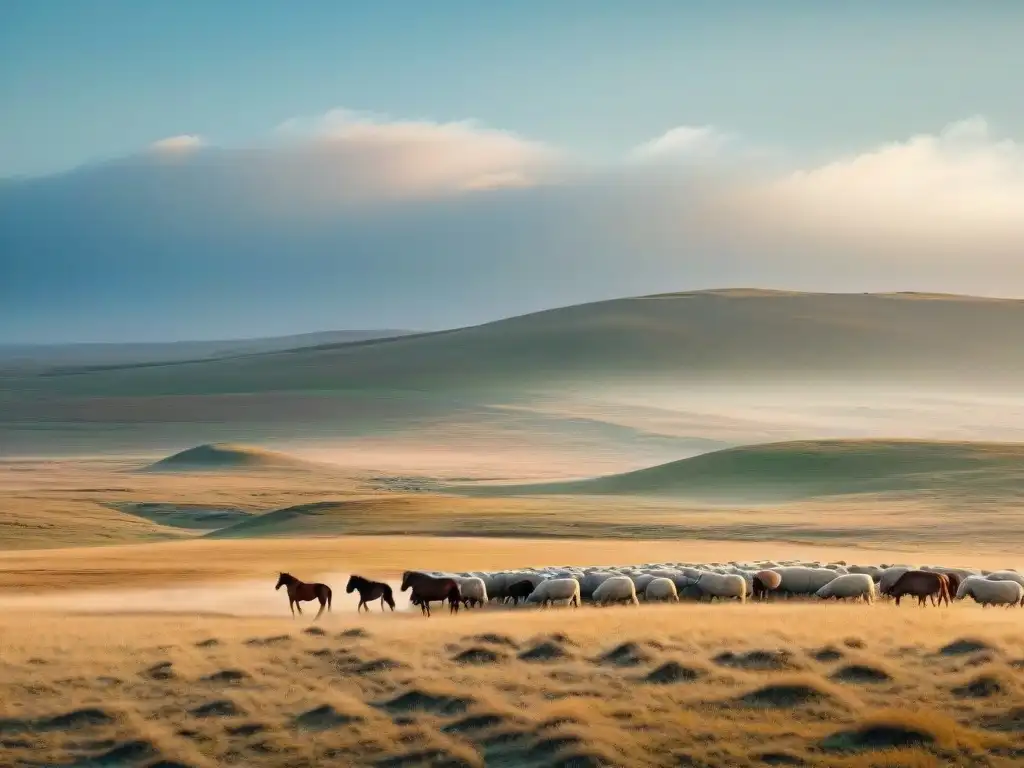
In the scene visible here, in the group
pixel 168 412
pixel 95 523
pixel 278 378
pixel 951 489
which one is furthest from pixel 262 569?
pixel 278 378

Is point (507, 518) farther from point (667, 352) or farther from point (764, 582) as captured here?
point (667, 352)

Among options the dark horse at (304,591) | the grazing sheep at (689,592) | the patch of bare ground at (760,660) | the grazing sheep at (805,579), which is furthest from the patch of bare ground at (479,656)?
the grazing sheep at (805,579)

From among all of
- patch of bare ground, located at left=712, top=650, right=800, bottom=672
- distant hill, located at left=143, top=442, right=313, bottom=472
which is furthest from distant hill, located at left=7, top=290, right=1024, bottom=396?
patch of bare ground, located at left=712, top=650, right=800, bottom=672

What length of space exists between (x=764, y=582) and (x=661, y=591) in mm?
2089

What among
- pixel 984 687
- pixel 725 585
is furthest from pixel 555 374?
pixel 984 687

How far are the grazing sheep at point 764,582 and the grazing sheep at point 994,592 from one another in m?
3.55

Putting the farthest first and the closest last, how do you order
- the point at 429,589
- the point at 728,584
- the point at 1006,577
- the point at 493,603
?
the point at 493,603
the point at 1006,577
the point at 728,584
the point at 429,589

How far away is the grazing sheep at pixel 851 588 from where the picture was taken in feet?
94.1

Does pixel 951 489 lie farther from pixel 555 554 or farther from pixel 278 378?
pixel 278 378

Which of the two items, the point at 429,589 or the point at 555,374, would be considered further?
the point at 555,374

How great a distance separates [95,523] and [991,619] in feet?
141

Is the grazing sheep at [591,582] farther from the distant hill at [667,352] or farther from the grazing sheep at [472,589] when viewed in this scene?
the distant hill at [667,352]

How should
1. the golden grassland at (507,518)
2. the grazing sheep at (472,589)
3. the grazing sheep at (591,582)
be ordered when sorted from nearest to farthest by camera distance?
1. the grazing sheep at (472,589)
2. the grazing sheep at (591,582)
3. the golden grassland at (507,518)

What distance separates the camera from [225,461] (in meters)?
99.3
